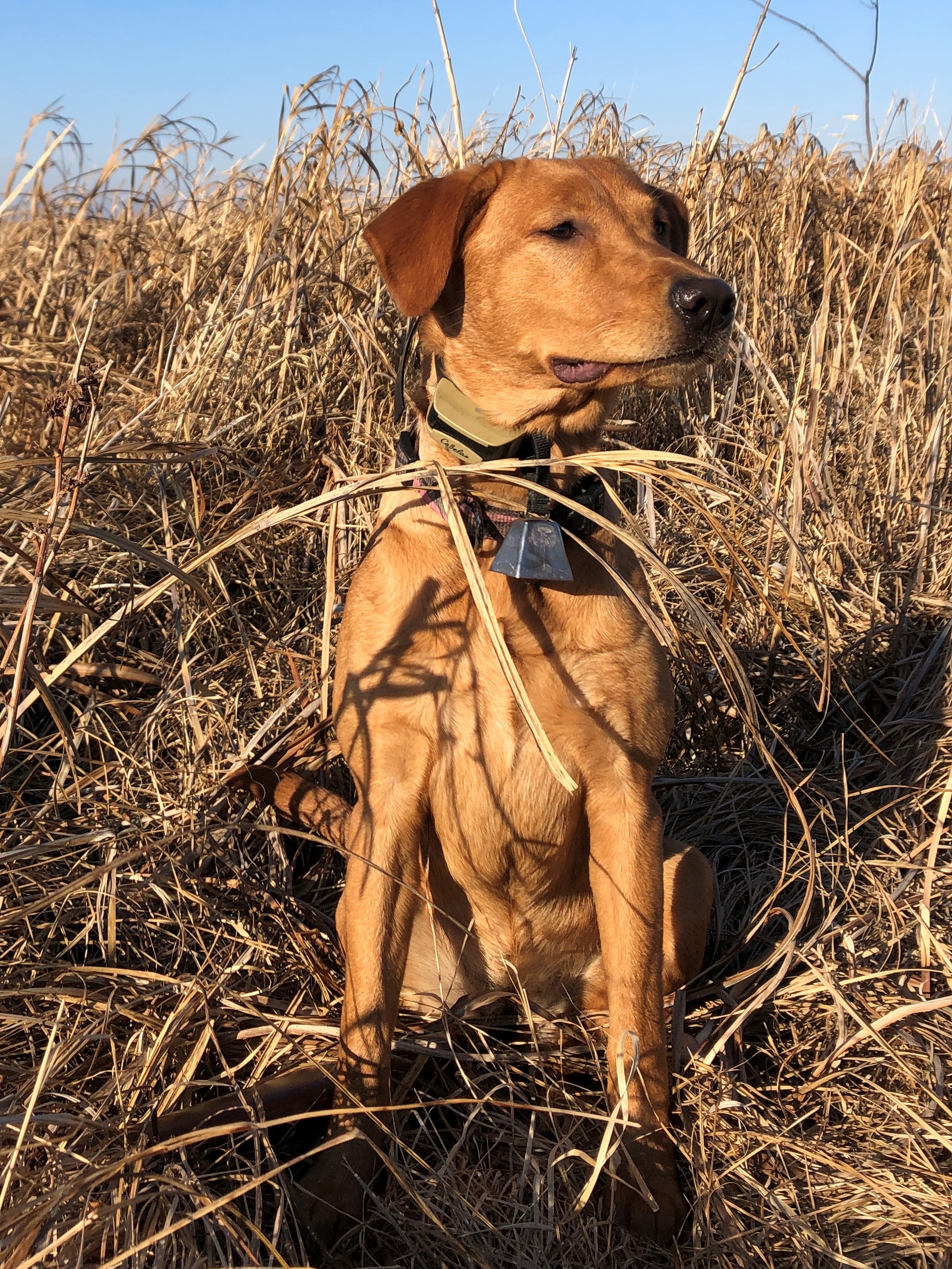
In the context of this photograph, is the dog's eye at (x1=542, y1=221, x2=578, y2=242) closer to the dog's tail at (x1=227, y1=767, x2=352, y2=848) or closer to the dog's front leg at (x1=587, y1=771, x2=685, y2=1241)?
the dog's front leg at (x1=587, y1=771, x2=685, y2=1241)

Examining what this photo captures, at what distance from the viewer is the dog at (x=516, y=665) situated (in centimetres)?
218

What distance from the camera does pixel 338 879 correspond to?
9.84ft

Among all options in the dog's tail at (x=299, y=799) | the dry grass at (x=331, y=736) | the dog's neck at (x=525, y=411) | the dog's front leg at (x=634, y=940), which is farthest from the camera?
the dog's tail at (x=299, y=799)

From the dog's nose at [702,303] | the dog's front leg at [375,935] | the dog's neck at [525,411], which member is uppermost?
the dog's nose at [702,303]

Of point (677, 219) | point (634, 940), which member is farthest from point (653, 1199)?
point (677, 219)

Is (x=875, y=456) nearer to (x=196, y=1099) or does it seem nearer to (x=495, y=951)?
(x=495, y=951)

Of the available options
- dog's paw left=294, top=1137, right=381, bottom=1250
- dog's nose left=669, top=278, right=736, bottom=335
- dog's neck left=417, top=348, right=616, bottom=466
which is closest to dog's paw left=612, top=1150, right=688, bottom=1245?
dog's paw left=294, top=1137, right=381, bottom=1250

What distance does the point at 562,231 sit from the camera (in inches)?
94.7

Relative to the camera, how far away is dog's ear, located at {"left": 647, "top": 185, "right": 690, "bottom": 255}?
2.80 m

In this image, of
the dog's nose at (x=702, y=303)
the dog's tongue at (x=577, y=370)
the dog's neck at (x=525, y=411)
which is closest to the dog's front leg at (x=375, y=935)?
the dog's neck at (x=525, y=411)

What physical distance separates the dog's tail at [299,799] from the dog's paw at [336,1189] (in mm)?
739

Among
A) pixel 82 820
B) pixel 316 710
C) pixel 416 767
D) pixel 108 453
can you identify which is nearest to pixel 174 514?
pixel 108 453

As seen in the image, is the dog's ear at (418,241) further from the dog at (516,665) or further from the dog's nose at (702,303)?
the dog's nose at (702,303)

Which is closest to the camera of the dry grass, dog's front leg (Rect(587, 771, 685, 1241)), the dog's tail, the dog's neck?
the dry grass
